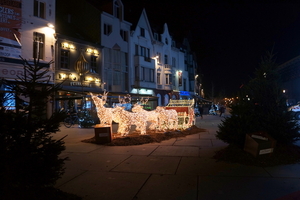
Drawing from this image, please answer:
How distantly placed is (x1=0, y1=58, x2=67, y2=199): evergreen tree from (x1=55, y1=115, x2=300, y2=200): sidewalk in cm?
143

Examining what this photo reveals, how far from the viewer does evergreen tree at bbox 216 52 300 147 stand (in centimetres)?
721

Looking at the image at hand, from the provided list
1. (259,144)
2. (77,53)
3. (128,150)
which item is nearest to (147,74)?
(77,53)

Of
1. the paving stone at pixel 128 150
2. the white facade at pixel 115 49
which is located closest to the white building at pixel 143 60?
the white facade at pixel 115 49

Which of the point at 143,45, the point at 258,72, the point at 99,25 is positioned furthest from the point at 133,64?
the point at 258,72

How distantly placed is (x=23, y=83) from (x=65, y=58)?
21.1 metres

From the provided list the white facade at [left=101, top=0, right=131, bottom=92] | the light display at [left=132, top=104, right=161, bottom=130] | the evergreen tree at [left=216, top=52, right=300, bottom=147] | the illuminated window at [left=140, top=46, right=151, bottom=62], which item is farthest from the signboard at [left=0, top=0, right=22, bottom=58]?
the illuminated window at [left=140, top=46, right=151, bottom=62]

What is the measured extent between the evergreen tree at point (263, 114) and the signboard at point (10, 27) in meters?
16.8

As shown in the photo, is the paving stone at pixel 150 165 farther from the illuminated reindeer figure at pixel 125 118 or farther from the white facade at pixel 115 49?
the white facade at pixel 115 49

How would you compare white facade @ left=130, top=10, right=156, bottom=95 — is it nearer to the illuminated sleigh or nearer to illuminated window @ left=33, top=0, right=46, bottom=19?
illuminated window @ left=33, top=0, right=46, bottom=19

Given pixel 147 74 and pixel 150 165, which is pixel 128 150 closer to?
pixel 150 165

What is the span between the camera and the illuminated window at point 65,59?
23.0 m

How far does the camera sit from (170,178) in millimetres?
5477

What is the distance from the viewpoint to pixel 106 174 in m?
5.86

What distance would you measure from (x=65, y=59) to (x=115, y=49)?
7.67 meters
